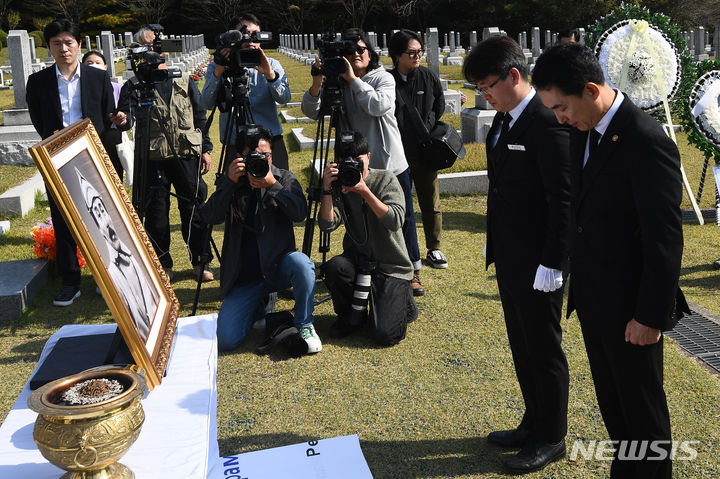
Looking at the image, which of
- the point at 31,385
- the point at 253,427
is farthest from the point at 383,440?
the point at 31,385

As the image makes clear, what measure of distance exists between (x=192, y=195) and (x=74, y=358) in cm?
291

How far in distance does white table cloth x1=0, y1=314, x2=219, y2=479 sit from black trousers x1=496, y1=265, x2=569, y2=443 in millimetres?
1157

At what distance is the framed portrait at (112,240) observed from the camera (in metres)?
2.03

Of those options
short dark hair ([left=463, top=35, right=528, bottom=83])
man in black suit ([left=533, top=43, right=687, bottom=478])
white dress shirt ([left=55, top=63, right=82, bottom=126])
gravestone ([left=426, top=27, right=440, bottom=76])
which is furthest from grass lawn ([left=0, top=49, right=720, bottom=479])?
gravestone ([left=426, top=27, right=440, bottom=76])

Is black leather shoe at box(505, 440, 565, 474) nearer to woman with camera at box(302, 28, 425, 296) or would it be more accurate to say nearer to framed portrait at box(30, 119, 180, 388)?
framed portrait at box(30, 119, 180, 388)

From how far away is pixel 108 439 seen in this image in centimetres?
165

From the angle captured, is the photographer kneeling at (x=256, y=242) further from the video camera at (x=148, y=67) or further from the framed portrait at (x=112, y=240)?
the framed portrait at (x=112, y=240)

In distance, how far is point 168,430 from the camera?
2.05m

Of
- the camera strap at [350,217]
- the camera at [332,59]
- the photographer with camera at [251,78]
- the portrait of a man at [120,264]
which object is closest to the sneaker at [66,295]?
the photographer with camera at [251,78]

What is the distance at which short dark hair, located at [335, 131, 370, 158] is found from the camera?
13.4ft

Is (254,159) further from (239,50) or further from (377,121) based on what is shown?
(377,121)

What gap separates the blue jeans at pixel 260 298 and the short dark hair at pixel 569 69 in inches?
88.3

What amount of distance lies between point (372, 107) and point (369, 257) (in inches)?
38.6

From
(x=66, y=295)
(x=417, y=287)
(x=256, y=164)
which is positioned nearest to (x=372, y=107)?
(x=256, y=164)
